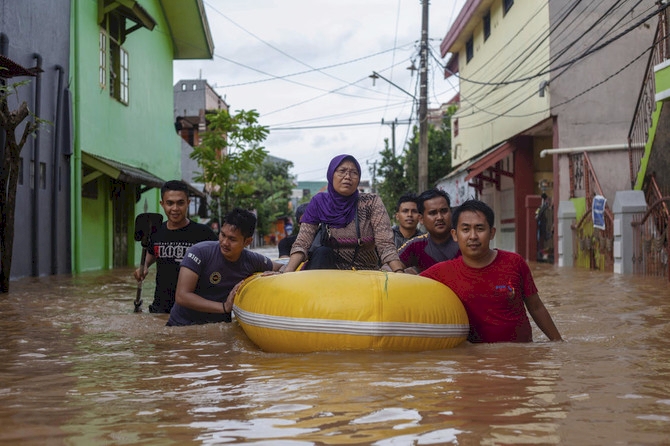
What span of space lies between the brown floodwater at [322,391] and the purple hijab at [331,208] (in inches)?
44.3

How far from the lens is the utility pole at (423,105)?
23562 millimetres

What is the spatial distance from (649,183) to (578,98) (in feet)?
18.2

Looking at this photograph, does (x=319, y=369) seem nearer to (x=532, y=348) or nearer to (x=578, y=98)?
(x=532, y=348)

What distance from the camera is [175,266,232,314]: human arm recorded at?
249 inches

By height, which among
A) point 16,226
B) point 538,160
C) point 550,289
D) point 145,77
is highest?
point 145,77

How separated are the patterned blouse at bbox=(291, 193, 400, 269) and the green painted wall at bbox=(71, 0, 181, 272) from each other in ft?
39.6

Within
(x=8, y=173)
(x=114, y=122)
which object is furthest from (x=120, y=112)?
(x=8, y=173)

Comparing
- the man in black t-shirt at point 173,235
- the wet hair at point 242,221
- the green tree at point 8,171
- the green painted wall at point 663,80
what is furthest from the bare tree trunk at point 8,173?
the green painted wall at point 663,80

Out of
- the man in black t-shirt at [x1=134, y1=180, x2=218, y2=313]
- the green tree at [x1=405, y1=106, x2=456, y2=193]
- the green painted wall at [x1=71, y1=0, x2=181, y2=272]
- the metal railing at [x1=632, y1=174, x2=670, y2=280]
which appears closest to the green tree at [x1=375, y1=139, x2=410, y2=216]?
the green tree at [x1=405, y1=106, x2=456, y2=193]

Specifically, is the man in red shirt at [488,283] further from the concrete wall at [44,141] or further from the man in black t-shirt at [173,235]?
the concrete wall at [44,141]

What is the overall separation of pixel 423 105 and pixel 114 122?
31.3 ft

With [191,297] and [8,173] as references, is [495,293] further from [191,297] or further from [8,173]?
[8,173]

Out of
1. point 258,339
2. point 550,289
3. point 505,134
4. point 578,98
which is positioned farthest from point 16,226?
point 505,134

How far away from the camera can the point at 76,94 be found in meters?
17.2
